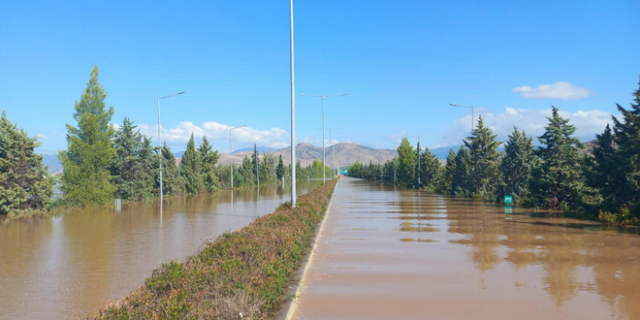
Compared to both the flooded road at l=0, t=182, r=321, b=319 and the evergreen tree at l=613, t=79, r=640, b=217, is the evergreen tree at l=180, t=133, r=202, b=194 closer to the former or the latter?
the flooded road at l=0, t=182, r=321, b=319

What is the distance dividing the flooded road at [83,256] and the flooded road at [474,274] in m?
3.86

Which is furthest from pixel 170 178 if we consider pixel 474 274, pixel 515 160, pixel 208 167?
pixel 474 274

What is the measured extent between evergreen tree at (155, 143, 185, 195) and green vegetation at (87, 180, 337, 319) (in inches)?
1455

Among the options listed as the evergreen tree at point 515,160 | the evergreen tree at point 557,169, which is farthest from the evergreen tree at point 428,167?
the evergreen tree at point 557,169

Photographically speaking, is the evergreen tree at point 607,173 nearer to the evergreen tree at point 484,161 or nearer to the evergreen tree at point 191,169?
the evergreen tree at point 484,161

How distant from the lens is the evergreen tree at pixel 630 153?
17.4m

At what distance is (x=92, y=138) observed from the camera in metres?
34.0

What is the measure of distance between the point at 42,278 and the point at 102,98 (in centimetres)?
2618

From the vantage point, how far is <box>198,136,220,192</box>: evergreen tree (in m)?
60.0

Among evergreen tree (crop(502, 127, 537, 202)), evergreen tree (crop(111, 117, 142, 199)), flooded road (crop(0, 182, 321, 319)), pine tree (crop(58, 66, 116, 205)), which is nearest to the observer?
flooded road (crop(0, 182, 321, 319))

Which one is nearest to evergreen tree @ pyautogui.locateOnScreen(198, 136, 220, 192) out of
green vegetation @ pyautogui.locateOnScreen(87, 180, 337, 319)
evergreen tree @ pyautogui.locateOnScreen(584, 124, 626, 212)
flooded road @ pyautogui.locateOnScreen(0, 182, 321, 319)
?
flooded road @ pyautogui.locateOnScreen(0, 182, 321, 319)

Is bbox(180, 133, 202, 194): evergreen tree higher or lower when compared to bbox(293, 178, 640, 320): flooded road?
higher

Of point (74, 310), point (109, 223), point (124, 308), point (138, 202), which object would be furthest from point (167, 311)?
point (138, 202)

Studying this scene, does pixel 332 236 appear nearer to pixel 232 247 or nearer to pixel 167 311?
pixel 232 247
